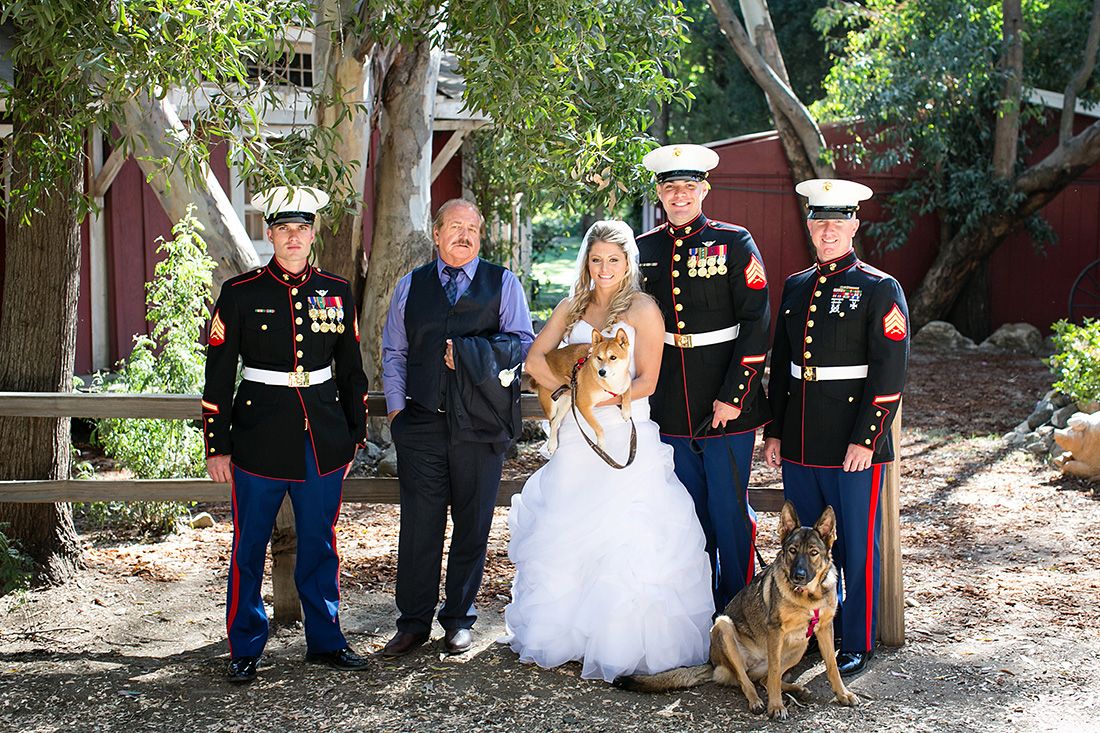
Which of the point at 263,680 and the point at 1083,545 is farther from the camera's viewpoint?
the point at 1083,545

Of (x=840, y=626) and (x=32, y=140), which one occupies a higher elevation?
(x=32, y=140)

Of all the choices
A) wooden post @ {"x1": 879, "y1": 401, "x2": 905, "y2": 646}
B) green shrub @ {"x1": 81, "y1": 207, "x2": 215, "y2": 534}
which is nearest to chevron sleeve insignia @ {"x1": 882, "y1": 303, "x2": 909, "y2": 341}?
wooden post @ {"x1": 879, "y1": 401, "x2": 905, "y2": 646}

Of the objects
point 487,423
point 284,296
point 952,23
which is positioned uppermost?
point 952,23

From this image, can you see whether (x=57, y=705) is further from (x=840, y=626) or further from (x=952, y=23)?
(x=952, y=23)

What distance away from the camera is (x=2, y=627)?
18.4 ft

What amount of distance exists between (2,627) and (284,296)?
233 centimetres

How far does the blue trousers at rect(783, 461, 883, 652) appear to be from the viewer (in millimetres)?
4789

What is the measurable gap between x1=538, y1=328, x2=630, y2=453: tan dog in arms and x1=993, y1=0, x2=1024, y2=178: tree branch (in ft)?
40.4

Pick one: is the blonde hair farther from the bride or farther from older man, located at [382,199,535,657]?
older man, located at [382,199,535,657]

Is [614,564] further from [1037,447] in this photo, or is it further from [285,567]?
[1037,447]

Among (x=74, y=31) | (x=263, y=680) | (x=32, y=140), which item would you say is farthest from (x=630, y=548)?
(x=32, y=140)

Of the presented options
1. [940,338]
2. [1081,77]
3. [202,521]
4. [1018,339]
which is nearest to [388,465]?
[202,521]

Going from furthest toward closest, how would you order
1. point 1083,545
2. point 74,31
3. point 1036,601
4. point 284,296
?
point 1083,545 < point 1036,601 < point 284,296 < point 74,31

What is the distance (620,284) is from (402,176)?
3.88 meters
